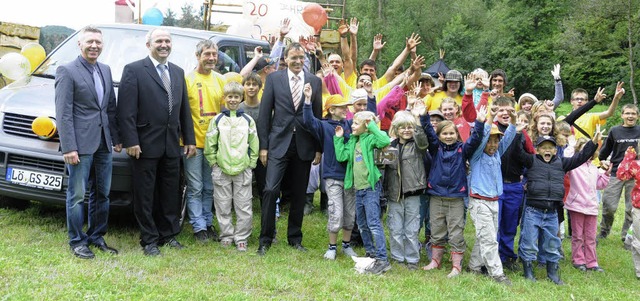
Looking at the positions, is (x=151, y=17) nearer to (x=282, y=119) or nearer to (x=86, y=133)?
(x=282, y=119)

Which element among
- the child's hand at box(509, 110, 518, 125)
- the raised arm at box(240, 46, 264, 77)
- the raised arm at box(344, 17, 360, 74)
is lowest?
the child's hand at box(509, 110, 518, 125)

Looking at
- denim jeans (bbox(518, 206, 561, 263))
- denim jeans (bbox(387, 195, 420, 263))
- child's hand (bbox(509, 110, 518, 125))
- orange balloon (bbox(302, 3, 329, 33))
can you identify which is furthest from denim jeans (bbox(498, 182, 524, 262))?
orange balloon (bbox(302, 3, 329, 33))

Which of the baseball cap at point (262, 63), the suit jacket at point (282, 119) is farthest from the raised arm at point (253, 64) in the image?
the suit jacket at point (282, 119)

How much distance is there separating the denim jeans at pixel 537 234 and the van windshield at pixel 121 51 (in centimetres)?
386

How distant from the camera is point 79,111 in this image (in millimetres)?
4891

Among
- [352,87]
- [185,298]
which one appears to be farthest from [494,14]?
[185,298]

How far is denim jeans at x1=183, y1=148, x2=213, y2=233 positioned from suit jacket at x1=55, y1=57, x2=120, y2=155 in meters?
0.93

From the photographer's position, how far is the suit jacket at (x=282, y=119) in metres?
5.70

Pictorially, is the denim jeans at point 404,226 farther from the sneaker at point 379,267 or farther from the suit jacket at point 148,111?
the suit jacket at point 148,111

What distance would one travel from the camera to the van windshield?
6.39 metres

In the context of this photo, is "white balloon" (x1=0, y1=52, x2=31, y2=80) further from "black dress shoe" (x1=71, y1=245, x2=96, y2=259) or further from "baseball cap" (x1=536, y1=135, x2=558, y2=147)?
"baseball cap" (x1=536, y1=135, x2=558, y2=147)

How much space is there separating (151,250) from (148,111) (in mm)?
1242

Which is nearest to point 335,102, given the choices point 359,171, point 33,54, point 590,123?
point 359,171

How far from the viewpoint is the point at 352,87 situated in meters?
7.19
